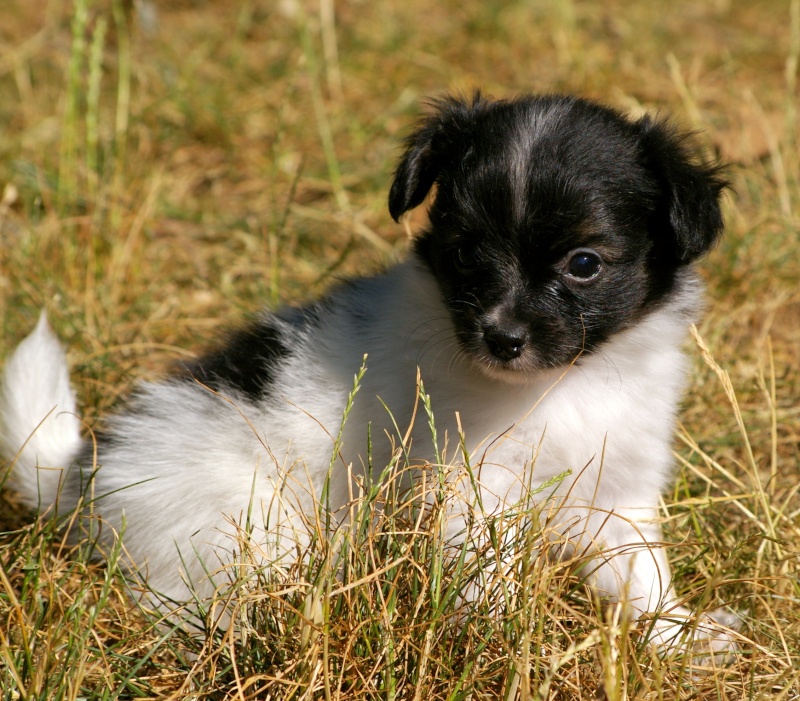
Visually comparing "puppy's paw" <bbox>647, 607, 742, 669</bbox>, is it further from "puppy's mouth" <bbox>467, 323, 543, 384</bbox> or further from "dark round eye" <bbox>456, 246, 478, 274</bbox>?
"dark round eye" <bbox>456, 246, 478, 274</bbox>

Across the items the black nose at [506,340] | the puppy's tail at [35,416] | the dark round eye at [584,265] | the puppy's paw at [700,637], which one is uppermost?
the dark round eye at [584,265]

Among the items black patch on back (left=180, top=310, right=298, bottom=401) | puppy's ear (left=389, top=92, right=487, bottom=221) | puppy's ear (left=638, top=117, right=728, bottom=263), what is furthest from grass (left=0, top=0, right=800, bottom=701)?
puppy's ear (left=389, top=92, right=487, bottom=221)

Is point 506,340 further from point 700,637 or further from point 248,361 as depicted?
point 700,637

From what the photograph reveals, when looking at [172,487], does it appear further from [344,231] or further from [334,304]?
[344,231]

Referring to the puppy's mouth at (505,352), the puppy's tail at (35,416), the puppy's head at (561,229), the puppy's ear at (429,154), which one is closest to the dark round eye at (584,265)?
the puppy's head at (561,229)

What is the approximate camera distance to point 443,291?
2.97 m

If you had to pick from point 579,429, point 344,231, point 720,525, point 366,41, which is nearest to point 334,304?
point 579,429

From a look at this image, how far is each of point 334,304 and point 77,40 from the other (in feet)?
7.68

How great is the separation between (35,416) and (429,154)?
5.48 feet

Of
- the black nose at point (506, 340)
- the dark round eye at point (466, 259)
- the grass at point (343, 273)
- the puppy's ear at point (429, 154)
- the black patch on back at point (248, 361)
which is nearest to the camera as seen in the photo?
the grass at point (343, 273)

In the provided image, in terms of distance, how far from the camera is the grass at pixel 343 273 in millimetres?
2367

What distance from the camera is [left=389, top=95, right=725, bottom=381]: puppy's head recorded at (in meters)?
2.66

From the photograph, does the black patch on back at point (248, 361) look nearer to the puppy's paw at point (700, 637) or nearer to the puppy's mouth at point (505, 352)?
the puppy's mouth at point (505, 352)

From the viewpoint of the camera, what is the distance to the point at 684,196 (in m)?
2.74
